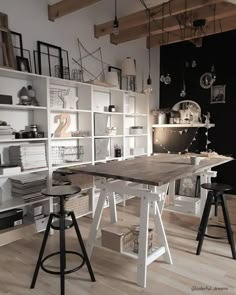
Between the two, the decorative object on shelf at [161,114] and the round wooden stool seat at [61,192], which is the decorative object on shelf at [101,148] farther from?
the round wooden stool seat at [61,192]

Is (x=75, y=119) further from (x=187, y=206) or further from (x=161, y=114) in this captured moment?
(x=187, y=206)

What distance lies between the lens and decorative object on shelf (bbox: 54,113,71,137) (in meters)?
3.42

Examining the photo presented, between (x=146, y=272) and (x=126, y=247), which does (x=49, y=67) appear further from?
(x=146, y=272)

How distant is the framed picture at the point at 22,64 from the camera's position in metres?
2.94

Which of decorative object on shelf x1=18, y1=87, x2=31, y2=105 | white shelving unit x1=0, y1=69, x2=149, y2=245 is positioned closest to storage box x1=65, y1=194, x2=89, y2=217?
white shelving unit x1=0, y1=69, x2=149, y2=245

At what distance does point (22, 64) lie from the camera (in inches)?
117

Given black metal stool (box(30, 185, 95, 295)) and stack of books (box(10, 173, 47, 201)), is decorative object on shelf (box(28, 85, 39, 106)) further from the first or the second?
black metal stool (box(30, 185, 95, 295))

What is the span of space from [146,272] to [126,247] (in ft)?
1.10

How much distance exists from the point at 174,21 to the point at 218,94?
4.85ft

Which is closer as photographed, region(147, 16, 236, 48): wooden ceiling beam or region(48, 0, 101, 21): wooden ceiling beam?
region(48, 0, 101, 21): wooden ceiling beam

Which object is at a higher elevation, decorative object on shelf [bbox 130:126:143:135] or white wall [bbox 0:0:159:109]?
white wall [bbox 0:0:159:109]

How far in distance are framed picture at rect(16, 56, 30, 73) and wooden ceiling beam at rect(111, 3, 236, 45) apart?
1.71m

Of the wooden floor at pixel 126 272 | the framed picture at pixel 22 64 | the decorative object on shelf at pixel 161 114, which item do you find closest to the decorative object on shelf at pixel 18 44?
the framed picture at pixel 22 64

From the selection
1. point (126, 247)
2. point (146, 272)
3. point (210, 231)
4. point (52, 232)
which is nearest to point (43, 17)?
point (52, 232)
